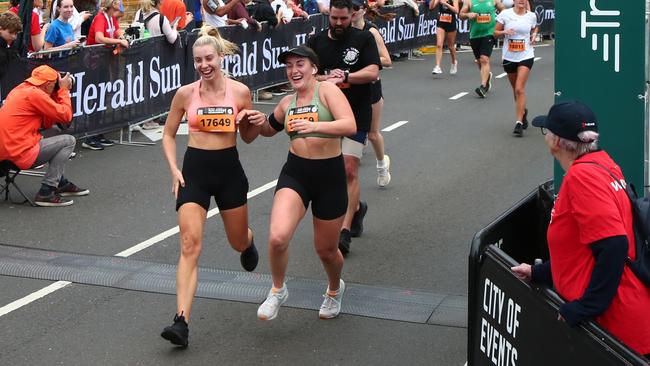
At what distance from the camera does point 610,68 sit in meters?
5.86

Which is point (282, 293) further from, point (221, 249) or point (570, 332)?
point (570, 332)

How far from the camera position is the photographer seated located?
10891 mm

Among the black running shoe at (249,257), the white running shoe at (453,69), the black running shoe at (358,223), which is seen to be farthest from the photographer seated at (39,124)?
the white running shoe at (453,69)

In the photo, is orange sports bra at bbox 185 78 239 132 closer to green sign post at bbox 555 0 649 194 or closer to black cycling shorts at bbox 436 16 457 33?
green sign post at bbox 555 0 649 194

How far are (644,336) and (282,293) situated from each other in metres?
3.19

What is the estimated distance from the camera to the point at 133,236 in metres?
9.94

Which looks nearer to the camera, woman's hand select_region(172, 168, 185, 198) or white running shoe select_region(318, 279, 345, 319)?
woman's hand select_region(172, 168, 185, 198)

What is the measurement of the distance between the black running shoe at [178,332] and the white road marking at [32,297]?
4.90ft

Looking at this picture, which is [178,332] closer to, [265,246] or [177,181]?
[177,181]

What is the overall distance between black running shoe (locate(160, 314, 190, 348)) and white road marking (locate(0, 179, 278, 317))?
5.02ft

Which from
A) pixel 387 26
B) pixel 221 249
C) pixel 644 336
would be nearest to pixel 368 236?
pixel 221 249

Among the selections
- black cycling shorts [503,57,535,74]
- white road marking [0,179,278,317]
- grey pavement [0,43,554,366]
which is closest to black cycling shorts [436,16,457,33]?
grey pavement [0,43,554,366]

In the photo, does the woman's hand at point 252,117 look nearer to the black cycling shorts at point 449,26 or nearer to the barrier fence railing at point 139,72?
the barrier fence railing at point 139,72

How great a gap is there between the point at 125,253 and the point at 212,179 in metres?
2.27
